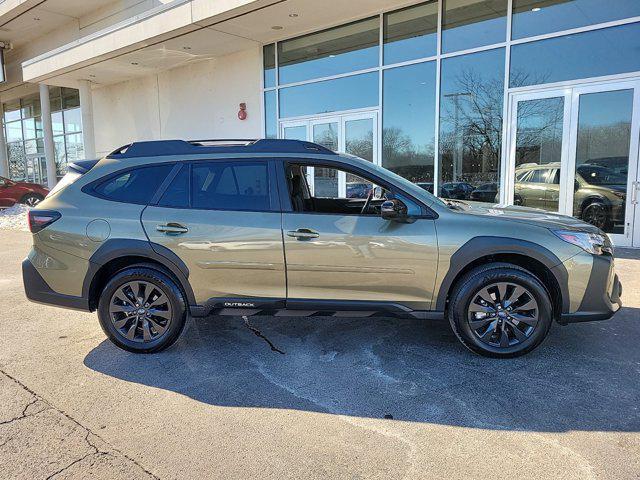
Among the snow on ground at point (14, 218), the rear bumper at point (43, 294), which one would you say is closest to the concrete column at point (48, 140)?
the snow on ground at point (14, 218)

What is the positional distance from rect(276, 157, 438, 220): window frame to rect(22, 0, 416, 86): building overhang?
7.06 m

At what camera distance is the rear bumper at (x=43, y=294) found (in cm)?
408

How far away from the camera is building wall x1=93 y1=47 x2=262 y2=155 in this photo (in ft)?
44.3

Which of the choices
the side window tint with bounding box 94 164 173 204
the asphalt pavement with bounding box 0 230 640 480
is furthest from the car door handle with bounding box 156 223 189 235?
the asphalt pavement with bounding box 0 230 640 480

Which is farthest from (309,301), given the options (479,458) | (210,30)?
(210,30)

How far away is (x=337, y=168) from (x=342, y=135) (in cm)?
802

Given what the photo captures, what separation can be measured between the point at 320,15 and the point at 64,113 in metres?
16.6

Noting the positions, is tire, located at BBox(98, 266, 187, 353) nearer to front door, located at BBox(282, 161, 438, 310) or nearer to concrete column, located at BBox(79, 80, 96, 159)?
front door, located at BBox(282, 161, 438, 310)

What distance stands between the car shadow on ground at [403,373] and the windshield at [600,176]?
4.54 m

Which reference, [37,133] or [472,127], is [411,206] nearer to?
[472,127]

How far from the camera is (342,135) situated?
1183 cm

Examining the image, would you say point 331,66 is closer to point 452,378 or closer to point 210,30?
point 210,30

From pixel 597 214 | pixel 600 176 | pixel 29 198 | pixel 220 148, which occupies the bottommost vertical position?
pixel 597 214

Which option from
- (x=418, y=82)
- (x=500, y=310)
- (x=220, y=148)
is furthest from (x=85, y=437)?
(x=418, y=82)
